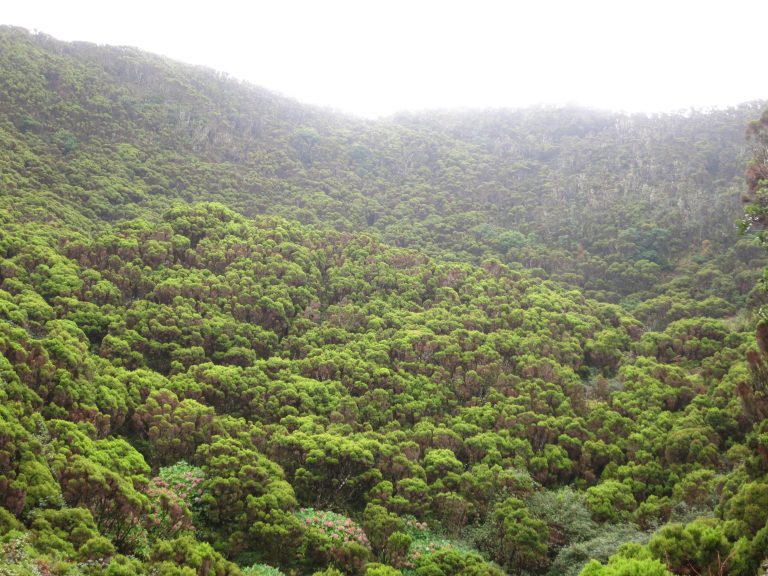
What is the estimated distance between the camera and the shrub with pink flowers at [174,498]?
15.1m

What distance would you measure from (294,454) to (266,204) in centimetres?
3049

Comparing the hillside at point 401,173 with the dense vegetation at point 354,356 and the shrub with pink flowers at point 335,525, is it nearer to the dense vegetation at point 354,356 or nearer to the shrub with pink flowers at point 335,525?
the dense vegetation at point 354,356

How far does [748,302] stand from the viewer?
105 ft

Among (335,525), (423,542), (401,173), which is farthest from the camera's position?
(401,173)

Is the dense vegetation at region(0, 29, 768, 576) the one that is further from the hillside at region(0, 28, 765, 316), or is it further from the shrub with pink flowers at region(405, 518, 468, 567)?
the hillside at region(0, 28, 765, 316)

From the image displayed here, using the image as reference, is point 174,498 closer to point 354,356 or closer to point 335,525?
point 335,525

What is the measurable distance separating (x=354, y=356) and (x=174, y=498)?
1289 cm

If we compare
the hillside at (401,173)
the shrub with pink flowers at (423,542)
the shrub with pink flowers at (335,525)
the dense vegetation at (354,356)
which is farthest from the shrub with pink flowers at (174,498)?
the hillside at (401,173)

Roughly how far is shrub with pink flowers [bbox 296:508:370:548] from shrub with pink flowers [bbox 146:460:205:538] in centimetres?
323

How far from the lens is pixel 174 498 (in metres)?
15.9

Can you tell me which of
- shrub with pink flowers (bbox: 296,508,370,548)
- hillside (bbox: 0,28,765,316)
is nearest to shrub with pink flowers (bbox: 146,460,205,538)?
shrub with pink flowers (bbox: 296,508,370,548)

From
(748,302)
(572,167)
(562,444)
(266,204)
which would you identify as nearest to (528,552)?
(562,444)

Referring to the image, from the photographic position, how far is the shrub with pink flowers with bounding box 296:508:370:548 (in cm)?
1655

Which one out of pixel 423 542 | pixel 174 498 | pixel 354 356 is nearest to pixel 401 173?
pixel 354 356
